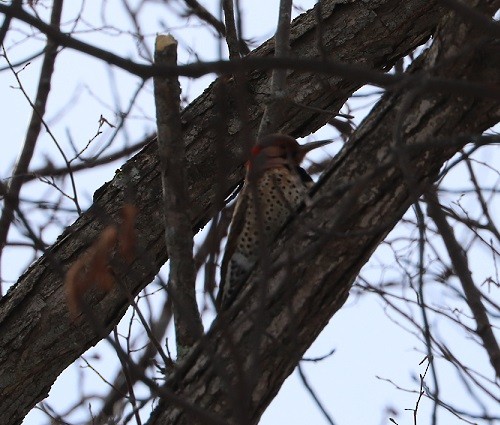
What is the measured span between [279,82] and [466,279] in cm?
136

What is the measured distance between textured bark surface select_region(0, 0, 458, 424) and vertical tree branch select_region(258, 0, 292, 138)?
24 centimetres

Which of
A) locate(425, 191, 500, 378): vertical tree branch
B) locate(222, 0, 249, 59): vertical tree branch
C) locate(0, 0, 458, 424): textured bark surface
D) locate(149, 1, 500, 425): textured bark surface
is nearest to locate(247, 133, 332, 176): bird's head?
locate(0, 0, 458, 424): textured bark surface

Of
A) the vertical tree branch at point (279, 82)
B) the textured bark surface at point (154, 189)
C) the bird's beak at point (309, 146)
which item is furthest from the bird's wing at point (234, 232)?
the bird's beak at point (309, 146)

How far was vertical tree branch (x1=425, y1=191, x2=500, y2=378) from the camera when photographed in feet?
9.07

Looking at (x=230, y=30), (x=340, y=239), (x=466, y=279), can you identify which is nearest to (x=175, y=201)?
(x=340, y=239)

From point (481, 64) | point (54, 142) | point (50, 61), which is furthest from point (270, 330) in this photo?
point (50, 61)

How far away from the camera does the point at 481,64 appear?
2895 mm

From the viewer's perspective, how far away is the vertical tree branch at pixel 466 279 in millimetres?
2766

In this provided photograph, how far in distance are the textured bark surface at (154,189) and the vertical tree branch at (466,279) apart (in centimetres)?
112

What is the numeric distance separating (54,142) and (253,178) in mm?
2678

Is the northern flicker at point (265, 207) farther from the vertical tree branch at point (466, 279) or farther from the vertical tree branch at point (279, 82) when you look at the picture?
the vertical tree branch at point (466, 279)

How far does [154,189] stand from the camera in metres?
4.39

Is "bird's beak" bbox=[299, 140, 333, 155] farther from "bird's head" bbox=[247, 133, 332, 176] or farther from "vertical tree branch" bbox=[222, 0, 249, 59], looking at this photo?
"vertical tree branch" bbox=[222, 0, 249, 59]

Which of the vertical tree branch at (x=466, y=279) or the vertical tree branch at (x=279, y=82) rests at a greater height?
the vertical tree branch at (x=279, y=82)
